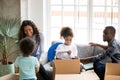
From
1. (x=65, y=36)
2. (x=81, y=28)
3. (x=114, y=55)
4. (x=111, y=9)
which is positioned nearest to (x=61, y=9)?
(x=81, y=28)

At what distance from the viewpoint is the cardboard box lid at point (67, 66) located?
312 centimetres

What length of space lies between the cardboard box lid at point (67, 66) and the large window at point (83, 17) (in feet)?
5.27

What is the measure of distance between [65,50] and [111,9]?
151 cm

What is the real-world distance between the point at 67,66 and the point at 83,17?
181cm

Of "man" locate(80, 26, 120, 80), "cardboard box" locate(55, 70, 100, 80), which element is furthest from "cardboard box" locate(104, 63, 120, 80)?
"man" locate(80, 26, 120, 80)

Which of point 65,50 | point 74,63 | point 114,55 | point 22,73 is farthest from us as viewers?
point 65,50

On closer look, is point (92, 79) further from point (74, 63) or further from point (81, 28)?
point (81, 28)

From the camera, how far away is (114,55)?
11.0ft

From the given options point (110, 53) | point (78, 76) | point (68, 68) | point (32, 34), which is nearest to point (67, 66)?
point (68, 68)

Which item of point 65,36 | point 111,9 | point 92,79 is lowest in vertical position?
point 92,79

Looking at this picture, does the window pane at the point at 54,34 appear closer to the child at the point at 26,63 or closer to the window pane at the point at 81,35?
the window pane at the point at 81,35

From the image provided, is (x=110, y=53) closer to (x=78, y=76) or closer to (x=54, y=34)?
(x=78, y=76)

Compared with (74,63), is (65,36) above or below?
above

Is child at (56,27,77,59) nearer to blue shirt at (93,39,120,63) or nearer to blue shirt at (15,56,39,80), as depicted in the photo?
Result: blue shirt at (93,39,120,63)
